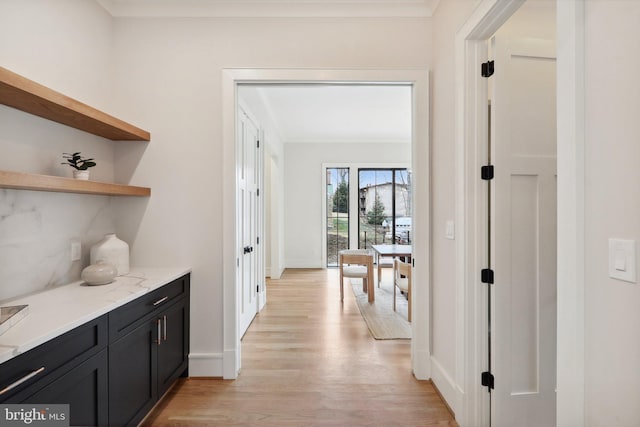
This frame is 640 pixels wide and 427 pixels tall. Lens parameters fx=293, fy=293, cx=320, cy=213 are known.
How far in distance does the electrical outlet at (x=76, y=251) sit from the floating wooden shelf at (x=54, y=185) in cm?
40

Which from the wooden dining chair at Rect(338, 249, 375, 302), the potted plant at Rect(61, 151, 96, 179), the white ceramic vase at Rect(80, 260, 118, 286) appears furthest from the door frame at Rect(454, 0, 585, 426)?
the wooden dining chair at Rect(338, 249, 375, 302)

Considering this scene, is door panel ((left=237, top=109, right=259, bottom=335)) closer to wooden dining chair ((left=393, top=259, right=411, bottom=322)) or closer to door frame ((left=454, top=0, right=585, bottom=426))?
wooden dining chair ((left=393, top=259, right=411, bottom=322))

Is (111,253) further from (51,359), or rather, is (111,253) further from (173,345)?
(51,359)

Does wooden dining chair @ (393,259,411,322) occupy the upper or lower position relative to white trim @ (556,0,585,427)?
lower

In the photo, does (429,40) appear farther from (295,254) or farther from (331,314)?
(295,254)

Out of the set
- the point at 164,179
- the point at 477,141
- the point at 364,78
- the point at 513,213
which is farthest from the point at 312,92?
the point at 513,213

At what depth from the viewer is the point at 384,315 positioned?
369 centimetres

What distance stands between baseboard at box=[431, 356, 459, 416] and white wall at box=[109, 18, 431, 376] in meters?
1.63

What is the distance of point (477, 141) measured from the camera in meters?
1.70

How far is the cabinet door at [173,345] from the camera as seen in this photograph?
1.90 meters

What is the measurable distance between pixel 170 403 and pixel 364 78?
2.70 metres

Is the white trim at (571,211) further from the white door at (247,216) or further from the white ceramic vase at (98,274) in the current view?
the white door at (247,216)

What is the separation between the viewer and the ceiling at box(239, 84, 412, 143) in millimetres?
3874

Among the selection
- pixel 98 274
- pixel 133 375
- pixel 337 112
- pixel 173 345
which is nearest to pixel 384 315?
pixel 173 345
